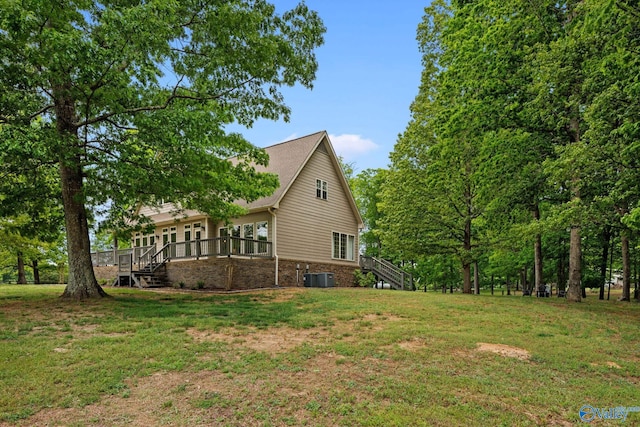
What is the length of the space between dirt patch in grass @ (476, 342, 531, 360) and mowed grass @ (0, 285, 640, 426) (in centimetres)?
Result: 5

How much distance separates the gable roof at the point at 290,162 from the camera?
19.5 m

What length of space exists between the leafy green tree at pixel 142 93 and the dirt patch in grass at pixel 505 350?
8.15 m

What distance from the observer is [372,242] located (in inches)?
1465

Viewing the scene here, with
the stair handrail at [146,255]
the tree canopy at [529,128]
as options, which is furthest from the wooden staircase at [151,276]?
the tree canopy at [529,128]

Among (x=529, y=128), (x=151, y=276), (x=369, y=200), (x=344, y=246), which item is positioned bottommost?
(x=151, y=276)

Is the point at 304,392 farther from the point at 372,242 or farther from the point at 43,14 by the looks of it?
the point at 372,242

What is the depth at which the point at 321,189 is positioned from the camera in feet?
73.6

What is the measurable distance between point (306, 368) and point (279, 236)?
1399 cm

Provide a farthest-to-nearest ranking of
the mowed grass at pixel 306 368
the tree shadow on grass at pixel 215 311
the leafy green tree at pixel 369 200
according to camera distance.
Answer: the leafy green tree at pixel 369 200, the tree shadow on grass at pixel 215 311, the mowed grass at pixel 306 368

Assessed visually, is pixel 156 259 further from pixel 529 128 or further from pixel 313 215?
pixel 529 128

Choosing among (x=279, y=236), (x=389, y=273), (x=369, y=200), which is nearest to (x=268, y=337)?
(x=279, y=236)

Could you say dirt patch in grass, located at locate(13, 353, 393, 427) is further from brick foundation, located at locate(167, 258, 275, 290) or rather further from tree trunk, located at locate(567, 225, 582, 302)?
brick foundation, located at locate(167, 258, 275, 290)

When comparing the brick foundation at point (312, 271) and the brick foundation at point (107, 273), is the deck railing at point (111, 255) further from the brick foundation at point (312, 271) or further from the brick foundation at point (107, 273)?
the brick foundation at point (312, 271)

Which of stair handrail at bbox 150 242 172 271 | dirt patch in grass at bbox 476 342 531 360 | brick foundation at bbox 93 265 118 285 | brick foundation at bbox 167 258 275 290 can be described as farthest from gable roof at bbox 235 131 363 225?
dirt patch in grass at bbox 476 342 531 360
